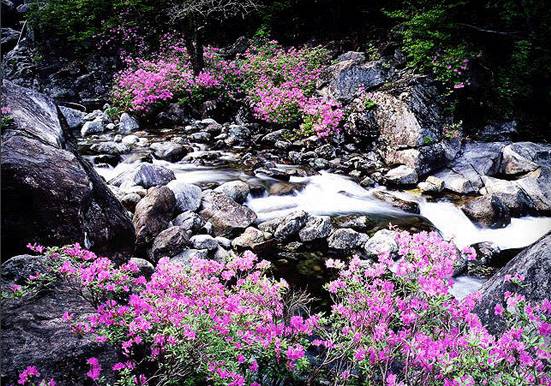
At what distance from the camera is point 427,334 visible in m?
2.62

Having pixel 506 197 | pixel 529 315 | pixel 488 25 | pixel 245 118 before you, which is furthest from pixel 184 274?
pixel 488 25

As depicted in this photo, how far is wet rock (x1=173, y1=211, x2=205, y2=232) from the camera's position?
21.4 ft

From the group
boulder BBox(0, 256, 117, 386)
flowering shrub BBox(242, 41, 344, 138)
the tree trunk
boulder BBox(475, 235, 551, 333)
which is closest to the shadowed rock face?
boulder BBox(0, 256, 117, 386)

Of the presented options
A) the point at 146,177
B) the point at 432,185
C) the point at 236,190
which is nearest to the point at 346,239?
the point at 236,190

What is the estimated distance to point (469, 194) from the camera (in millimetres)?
8188

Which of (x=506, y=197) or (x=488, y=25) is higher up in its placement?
(x=488, y=25)

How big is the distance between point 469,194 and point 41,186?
7854 millimetres

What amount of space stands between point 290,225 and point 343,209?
168cm

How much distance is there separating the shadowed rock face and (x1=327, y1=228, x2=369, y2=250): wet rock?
3210mm

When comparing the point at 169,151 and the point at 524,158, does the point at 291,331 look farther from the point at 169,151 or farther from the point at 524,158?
the point at 169,151

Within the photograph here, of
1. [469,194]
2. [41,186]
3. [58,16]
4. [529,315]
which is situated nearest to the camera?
[529,315]

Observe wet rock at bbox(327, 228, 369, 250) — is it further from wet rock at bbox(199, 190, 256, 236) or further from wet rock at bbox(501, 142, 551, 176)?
wet rock at bbox(501, 142, 551, 176)

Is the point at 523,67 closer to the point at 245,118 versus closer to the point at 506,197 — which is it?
the point at 506,197

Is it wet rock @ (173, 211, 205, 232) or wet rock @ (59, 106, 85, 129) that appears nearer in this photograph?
wet rock @ (173, 211, 205, 232)
